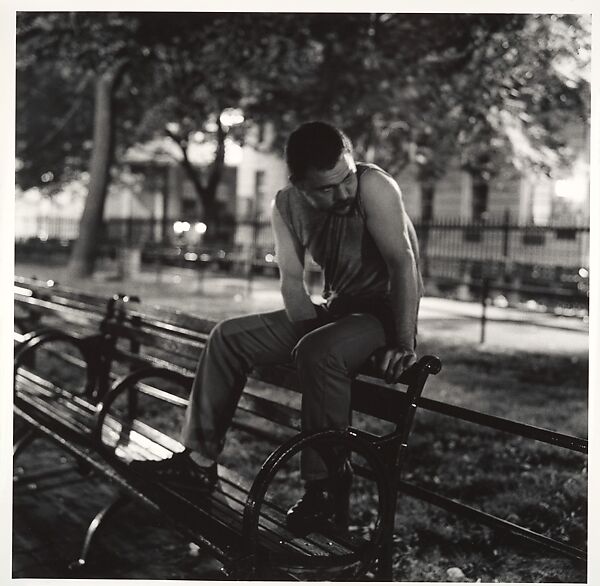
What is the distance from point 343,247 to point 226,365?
25.6 inches

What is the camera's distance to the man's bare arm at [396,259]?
297 cm

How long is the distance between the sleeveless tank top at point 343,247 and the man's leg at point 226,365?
0.25m

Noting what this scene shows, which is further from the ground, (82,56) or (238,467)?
(82,56)

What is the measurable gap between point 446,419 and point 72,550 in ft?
10.3

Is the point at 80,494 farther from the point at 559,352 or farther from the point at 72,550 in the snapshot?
the point at 559,352

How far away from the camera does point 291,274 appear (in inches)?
131

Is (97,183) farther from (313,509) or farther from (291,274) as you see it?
(313,509)

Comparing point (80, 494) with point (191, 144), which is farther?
point (191, 144)

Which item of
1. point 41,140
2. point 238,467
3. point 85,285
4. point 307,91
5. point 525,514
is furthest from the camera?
point 41,140

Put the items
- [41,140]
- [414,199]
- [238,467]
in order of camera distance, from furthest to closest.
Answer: [41,140] < [414,199] < [238,467]

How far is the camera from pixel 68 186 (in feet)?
117

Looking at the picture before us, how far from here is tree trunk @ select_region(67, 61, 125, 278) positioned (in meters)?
16.2

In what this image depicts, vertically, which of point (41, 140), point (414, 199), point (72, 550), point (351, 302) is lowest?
point (72, 550)

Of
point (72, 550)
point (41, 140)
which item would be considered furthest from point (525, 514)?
point (41, 140)
